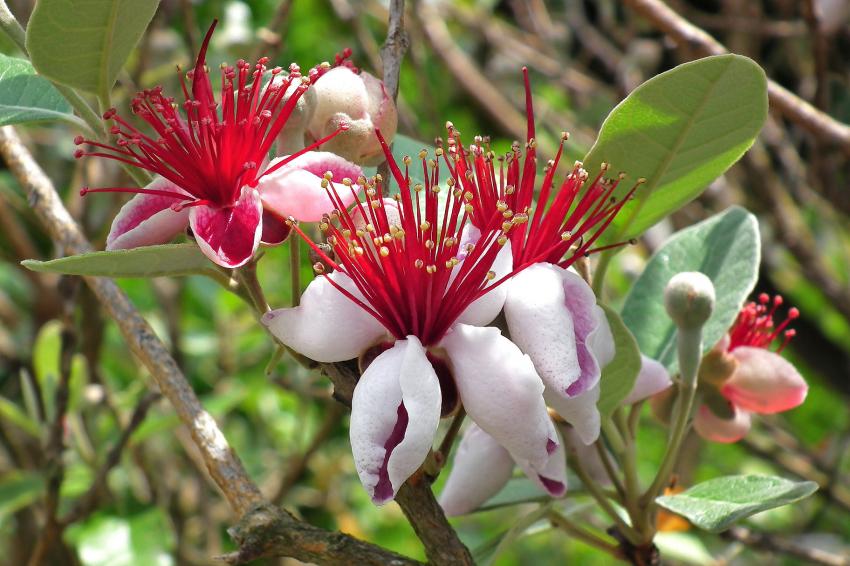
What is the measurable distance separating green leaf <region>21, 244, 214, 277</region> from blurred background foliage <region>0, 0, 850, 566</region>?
2.82 ft

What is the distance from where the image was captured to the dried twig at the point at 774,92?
180 centimetres

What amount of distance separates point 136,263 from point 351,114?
0.29 metres

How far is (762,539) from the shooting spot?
2049mm

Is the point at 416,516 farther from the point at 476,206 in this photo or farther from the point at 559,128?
the point at 559,128

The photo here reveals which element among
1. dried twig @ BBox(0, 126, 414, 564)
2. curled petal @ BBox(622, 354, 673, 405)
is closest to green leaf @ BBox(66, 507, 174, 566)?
dried twig @ BBox(0, 126, 414, 564)

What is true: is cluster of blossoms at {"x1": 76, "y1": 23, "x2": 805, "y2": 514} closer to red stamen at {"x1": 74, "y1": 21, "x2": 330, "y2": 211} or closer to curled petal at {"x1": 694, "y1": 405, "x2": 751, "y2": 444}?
red stamen at {"x1": 74, "y1": 21, "x2": 330, "y2": 211}

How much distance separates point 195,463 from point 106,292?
124cm

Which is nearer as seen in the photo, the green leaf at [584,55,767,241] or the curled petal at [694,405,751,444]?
the green leaf at [584,55,767,241]

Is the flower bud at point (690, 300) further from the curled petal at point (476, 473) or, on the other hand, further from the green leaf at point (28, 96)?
the green leaf at point (28, 96)

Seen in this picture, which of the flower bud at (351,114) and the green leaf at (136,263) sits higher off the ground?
the flower bud at (351,114)

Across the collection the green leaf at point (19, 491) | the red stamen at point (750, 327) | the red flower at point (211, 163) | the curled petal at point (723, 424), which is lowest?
the green leaf at point (19, 491)

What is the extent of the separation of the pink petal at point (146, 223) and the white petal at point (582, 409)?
413mm

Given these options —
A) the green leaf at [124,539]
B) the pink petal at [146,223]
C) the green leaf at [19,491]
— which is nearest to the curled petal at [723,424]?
the pink petal at [146,223]

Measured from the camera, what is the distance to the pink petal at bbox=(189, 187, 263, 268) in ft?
3.33
